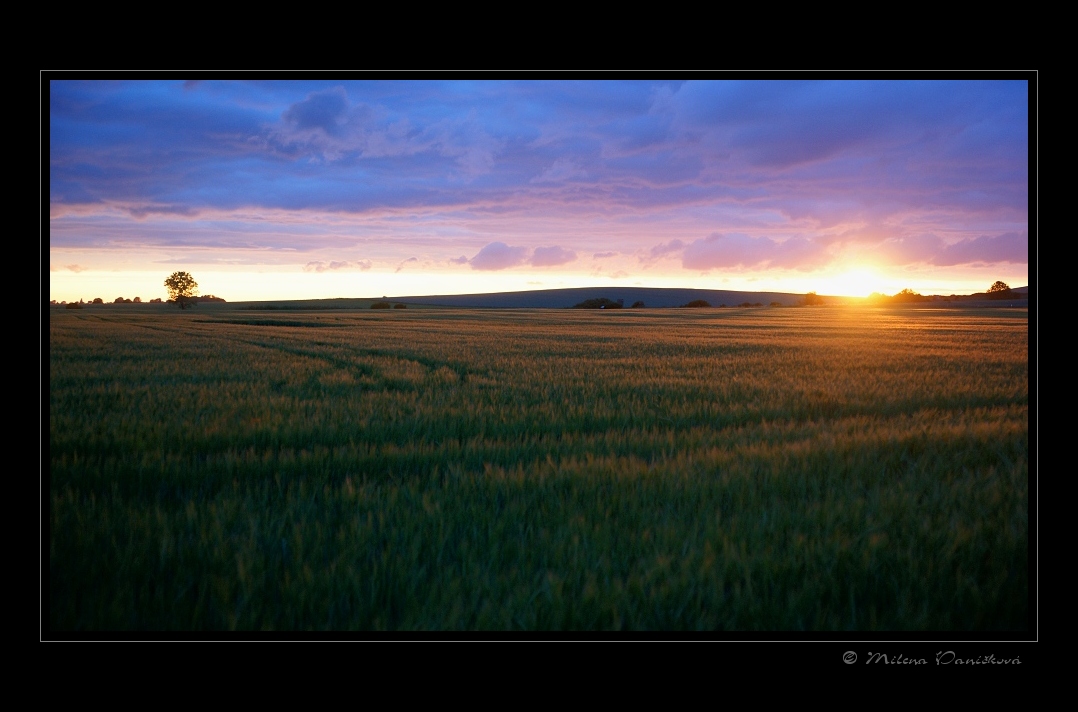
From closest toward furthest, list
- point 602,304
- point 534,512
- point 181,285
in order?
1. point 534,512
2. point 181,285
3. point 602,304

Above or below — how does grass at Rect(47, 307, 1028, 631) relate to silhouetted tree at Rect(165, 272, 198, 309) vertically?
below

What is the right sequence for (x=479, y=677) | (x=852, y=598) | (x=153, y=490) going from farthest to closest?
(x=153, y=490)
(x=479, y=677)
(x=852, y=598)

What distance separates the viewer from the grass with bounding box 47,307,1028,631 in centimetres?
228

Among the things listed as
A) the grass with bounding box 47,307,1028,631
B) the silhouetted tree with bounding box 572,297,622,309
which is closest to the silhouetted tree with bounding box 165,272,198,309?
the grass with bounding box 47,307,1028,631

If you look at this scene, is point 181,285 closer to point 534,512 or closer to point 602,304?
point 534,512

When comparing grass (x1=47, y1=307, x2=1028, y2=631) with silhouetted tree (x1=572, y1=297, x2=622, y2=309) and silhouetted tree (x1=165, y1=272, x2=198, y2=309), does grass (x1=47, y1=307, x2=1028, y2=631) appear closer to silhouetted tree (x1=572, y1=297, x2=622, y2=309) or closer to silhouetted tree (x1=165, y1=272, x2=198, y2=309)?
silhouetted tree (x1=165, y1=272, x2=198, y2=309)

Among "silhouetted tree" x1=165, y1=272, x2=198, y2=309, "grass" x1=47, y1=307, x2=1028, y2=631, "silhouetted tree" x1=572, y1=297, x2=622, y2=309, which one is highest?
"silhouetted tree" x1=572, y1=297, x2=622, y2=309

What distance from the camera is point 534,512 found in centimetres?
297

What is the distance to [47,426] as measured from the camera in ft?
10.3

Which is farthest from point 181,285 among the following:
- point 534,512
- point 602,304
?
point 602,304

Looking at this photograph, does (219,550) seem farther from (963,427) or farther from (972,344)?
(972,344)

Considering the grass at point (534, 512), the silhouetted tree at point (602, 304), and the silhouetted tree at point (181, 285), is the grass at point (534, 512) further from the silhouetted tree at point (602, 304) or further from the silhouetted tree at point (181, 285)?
the silhouetted tree at point (602, 304)
